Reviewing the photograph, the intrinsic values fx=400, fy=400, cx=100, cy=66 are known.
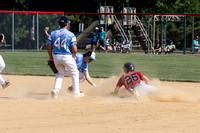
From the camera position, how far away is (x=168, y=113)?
6855mm

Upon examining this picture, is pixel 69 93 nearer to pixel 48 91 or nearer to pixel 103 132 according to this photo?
pixel 48 91

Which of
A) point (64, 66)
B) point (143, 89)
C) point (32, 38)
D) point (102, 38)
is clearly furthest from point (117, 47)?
point (143, 89)

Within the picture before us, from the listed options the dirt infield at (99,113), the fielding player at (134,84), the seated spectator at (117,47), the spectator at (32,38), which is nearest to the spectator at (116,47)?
the seated spectator at (117,47)

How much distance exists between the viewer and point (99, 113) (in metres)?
6.85

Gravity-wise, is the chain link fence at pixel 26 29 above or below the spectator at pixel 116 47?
above

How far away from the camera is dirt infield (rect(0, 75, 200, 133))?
5.74 metres

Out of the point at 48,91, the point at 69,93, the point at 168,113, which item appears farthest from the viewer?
the point at 48,91

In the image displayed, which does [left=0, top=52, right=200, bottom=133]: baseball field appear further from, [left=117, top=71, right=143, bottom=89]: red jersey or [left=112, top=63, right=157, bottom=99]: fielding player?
[left=117, top=71, right=143, bottom=89]: red jersey

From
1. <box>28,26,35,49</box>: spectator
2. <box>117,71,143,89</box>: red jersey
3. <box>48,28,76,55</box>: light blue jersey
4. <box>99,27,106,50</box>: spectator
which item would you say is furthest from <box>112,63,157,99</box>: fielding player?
<box>28,26,35,49</box>: spectator

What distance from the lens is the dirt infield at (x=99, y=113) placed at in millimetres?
5745

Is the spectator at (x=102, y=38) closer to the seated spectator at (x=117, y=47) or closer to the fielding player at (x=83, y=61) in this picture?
the seated spectator at (x=117, y=47)

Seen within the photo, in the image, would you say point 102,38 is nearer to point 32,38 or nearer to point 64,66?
point 32,38

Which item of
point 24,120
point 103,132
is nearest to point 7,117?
point 24,120

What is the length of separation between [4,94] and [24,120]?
368 centimetres
